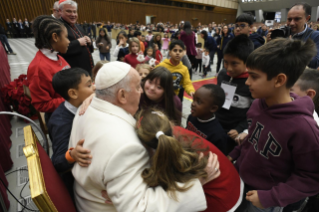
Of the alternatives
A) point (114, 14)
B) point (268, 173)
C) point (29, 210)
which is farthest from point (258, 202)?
point (114, 14)

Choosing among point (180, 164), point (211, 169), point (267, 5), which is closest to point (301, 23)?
point (211, 169)

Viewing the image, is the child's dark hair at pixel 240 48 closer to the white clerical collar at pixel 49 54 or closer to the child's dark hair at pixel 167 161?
the child's dark hair at pixel 167 161

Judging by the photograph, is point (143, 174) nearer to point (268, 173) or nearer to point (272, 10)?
point (268, 173)

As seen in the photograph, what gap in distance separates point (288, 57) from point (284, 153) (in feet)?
1.76

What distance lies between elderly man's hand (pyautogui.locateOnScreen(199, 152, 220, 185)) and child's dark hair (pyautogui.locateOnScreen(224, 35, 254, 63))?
1101 mm

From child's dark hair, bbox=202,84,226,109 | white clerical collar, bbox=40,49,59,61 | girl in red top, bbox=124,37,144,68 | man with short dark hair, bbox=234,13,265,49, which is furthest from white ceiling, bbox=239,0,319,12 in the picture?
white clerical collar, bbox=40,49,59,61

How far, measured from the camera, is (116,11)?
63.3 ft

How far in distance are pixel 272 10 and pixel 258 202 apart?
1194 inches

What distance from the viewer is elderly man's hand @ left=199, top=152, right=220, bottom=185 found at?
2.73 feet

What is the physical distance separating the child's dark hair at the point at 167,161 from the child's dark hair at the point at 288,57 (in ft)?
2.15

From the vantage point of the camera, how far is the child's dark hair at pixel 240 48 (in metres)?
1.55

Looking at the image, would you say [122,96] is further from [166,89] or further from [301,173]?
[301,173]

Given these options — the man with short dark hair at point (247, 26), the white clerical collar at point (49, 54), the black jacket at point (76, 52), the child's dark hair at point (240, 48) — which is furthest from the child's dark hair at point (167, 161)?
the man with short dark hair at point (247, 26)

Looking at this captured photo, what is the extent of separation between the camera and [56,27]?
1.80 meters
